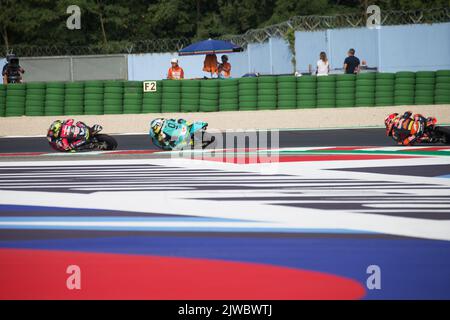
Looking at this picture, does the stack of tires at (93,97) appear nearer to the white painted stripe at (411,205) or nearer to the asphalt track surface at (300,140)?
the asphalt track surface at (300,140)

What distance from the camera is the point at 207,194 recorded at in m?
10.4

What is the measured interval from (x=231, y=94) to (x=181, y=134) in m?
7.29

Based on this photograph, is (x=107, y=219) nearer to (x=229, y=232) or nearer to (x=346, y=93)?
(x=229, y=232)

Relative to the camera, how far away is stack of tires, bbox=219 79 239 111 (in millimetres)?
22609

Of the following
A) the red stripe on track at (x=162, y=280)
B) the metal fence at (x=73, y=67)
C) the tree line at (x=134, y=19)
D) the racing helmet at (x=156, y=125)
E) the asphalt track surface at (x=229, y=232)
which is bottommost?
the red stripe on track at (x=162, y=280)

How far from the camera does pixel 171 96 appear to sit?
74.9ft

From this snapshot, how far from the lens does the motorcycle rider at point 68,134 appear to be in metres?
15.6

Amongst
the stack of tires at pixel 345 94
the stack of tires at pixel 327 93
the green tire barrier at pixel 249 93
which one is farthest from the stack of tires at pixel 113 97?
the stack of tires at pixel 345 94

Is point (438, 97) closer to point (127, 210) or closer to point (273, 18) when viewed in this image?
point (127, 210)

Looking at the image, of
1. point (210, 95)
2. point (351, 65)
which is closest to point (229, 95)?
point (210, 95)

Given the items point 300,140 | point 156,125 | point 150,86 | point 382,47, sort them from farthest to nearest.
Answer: point 382,47 → point 150,86 → point 300,140 → point 156,125

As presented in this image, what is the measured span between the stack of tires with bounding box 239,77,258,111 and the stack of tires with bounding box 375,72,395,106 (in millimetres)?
3292

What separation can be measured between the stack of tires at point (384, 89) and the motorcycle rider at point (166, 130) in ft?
27.4
